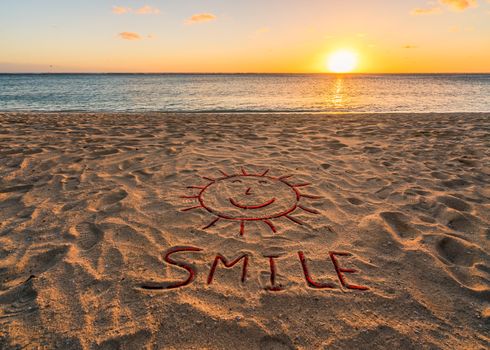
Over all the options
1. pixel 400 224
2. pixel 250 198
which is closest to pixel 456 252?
pixel 400 224

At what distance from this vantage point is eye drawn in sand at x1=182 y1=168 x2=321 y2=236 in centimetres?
296

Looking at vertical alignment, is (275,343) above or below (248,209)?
below

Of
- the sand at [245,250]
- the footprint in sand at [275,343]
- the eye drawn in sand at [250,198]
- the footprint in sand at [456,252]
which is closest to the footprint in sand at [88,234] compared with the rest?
the sand at [245,250]

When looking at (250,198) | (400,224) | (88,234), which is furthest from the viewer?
(250,198)

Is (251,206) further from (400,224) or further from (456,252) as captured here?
(456,252)

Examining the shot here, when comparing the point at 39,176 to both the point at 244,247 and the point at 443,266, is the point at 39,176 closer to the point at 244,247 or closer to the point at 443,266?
the point at 244,247

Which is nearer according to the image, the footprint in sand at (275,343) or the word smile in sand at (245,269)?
the footprint in sand at (275,343)

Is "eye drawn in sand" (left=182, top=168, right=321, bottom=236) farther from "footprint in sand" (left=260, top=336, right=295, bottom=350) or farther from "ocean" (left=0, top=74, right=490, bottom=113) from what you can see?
"ocean" (left=0, top=74, right=490, bottom=113)

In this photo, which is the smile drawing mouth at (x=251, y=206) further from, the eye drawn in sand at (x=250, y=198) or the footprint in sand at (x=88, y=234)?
the footprint in sand at (x=88, y=234)

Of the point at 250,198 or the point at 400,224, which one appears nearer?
the point at 400,224

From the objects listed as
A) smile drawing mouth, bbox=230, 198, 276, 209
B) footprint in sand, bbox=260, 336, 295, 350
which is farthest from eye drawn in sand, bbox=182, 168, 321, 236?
footprint in sand, bbox=260, 336, 295, 350

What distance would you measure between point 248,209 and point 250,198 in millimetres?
265

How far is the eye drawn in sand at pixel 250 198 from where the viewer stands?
9.70 ft

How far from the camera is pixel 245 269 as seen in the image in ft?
7.15
